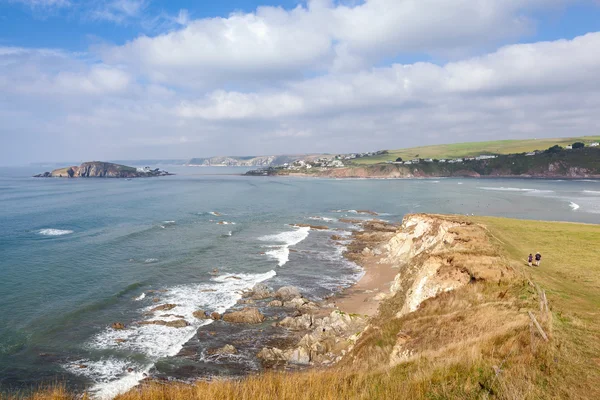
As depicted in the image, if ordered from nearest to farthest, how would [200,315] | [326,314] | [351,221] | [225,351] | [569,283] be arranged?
[569,283], [225,351], [200,315], [326,314], [351,221]

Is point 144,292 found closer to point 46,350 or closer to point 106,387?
point 46,350

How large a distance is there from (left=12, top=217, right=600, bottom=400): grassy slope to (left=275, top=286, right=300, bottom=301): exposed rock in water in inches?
545

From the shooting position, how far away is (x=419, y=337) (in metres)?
13.1

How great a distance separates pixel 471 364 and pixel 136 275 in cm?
3252

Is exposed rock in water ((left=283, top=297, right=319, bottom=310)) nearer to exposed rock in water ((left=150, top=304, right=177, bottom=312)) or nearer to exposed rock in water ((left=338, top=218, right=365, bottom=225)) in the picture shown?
exposed rock in water ((left=150, top=304, right=177, bottom=312))

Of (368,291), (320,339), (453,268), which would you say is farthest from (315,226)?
(453,268)

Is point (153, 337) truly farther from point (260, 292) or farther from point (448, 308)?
point (448, 308)

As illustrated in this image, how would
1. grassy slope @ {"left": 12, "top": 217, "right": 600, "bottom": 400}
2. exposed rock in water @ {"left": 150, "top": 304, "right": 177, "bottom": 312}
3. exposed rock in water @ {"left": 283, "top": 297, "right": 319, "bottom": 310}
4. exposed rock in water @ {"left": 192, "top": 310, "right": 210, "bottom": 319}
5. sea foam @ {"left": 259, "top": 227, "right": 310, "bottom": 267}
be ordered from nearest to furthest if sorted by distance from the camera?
grassy slope @ {"left": 12, "top": 217, "right": 600, "bottom": 400}, exposed rock in water @ {"left": 192, "top": 310, "right": 210, "bottom": 319}, exposed rock in water @ {"left": 150, "top": 304, "right": 177, "bottom": 312}, exposed rock in water @ {"left": 283, "top": 297, "right": 319, "bottom": 310}, sea foam @ {"left": 259, "top": 227, "right": 310, "bottom": 267}

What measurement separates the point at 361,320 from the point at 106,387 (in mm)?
15517

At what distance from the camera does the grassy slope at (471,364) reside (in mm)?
7512

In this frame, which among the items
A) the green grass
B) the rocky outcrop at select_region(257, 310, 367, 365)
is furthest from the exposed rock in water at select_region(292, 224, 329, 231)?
the rocky outcrop at select_region(257, 310, 367, 365)

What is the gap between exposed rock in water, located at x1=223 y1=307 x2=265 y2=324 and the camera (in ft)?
82.0

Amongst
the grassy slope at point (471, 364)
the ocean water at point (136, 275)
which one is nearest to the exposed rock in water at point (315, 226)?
the ocean water at point (136, 275)

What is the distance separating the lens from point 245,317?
25172 mm
